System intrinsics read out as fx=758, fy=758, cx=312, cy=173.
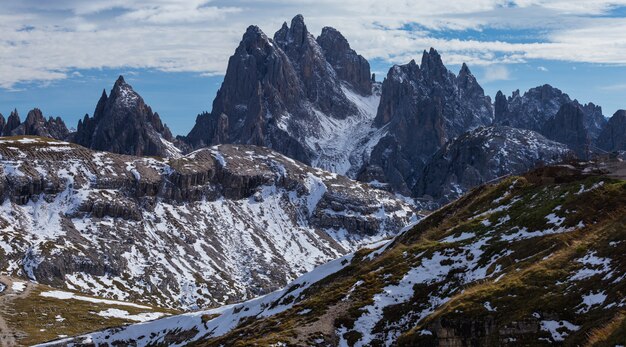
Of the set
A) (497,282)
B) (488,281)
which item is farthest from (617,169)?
(497,282)

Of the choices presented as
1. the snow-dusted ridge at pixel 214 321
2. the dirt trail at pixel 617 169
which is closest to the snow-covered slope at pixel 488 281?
the snow-dusted ridge at pixel 214 321

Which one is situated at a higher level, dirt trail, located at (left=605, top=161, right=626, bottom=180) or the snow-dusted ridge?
dirt trail, located at (left=605, top=161, right=626, bottom=180)

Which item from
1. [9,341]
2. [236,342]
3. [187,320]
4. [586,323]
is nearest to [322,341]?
[236,342]

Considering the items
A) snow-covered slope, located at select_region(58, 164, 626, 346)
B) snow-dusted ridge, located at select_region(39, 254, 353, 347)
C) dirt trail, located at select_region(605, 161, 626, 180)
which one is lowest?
snow-dusted ridge, located at select_region(39, 254, 353, 347)

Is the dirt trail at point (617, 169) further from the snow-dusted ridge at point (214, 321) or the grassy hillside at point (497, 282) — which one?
the snow-dusted ridge at point (214, 321)

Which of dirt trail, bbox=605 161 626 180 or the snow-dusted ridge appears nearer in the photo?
dirt trail, bbox=605 161 626 180

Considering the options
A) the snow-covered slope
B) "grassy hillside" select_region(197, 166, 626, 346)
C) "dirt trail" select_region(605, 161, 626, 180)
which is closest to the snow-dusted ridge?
the snow-covered slope

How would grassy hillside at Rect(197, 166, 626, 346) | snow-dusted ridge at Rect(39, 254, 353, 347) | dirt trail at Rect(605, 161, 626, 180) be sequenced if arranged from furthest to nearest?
snow-dusted ridge at Rect(39, 254, 353, 347) → dirt trail at Rect(605, 161, 626, 180) → grassy hillside at Rect(197, 166, 626, 346)

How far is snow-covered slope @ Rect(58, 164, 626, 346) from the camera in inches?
1779

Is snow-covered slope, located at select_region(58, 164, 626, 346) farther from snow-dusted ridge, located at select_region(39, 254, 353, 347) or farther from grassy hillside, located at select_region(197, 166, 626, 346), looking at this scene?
snow-dusted ridge, located at select_region(39, 254, 353, 347)

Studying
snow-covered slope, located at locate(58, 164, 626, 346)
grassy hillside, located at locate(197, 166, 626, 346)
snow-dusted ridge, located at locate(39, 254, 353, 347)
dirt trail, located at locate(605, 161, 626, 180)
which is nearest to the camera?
grassy hillside, located at locate(197, 166, 626, 346)

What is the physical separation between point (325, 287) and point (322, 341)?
1970 cm

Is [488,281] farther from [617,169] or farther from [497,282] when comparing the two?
[617,169]

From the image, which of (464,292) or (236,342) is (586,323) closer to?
(464,292)
